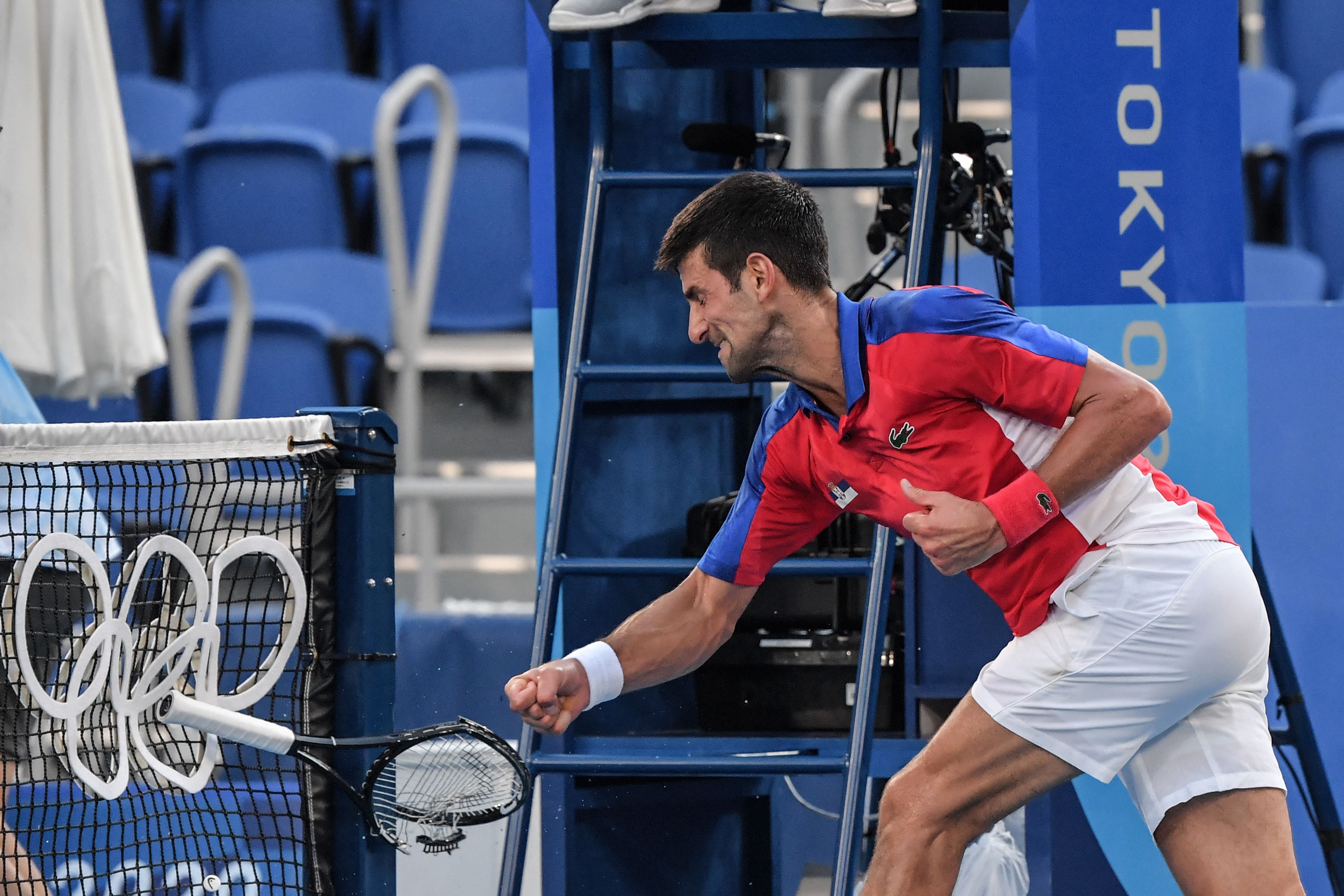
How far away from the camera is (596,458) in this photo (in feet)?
10.3

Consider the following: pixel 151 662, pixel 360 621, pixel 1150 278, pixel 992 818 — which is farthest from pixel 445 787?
pixel 1150 278

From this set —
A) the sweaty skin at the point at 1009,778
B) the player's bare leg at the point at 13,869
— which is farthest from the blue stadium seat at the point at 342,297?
the sweaty skin at the point at 1009,778

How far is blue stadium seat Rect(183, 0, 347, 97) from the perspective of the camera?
554cm

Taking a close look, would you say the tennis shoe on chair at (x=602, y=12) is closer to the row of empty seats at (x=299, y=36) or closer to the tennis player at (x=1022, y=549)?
the tennis player at (x=1022, y=549)

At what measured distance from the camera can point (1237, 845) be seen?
6.43 feet

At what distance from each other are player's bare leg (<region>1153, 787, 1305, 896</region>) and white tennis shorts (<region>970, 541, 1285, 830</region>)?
0.9 inches

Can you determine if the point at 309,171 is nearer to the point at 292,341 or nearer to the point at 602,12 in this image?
the point at 292,341

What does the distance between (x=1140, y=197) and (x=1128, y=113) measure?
14cm

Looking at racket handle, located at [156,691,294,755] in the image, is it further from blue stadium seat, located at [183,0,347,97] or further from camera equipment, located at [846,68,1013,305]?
blue stadium seat, located at [183,0,347,97]

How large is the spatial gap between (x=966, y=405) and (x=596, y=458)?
1.22 metres

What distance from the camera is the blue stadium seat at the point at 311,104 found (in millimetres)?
5293

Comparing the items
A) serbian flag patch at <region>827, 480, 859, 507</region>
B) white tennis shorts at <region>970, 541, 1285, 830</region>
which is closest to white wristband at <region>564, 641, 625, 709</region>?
serbian flag patch at <region>827, 480, 859, 507</region>

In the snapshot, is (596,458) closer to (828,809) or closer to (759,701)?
(759,701)

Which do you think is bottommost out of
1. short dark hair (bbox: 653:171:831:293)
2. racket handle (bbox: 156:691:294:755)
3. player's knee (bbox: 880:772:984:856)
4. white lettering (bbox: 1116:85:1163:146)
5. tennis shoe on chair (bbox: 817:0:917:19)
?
player's knee (bbox: 880:772:984:856)
